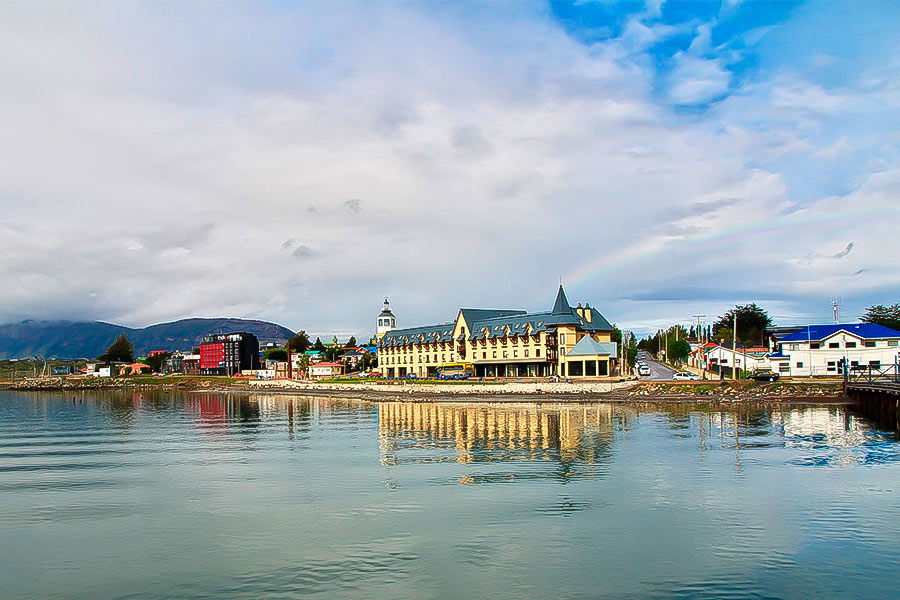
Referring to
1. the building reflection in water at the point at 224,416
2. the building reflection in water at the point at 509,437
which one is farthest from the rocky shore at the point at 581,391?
the building reflection in water at the point at 224,416

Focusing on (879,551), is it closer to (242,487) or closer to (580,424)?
(242,487)

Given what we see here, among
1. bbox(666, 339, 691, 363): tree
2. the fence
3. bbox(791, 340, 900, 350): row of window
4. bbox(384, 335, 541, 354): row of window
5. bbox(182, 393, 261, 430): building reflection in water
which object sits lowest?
bbox(182, 393, 261, 430): building reflection in water

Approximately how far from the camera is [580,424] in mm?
50562

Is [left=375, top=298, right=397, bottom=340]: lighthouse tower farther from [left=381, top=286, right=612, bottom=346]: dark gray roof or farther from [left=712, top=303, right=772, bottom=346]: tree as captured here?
[left=712, top=303, right=772, bottom=346]: tree

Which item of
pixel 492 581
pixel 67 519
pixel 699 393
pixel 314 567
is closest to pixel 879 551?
pixel 492 581

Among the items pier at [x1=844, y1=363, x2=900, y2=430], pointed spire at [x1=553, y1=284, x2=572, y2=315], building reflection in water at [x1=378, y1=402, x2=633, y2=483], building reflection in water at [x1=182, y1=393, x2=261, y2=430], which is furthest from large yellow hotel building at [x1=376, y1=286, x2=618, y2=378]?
building reflection in water at [x1=182, y1=393, x2=261, y2=430]

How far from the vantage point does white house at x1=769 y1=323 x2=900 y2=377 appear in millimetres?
83125

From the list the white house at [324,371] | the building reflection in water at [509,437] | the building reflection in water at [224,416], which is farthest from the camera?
the white house at [324,371]

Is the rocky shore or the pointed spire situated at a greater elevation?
the pointed spire

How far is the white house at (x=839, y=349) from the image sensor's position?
83.1 meters

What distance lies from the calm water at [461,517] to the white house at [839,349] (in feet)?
150

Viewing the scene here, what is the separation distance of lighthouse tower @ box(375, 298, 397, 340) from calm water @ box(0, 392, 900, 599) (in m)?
104

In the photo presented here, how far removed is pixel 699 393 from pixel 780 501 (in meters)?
49.1

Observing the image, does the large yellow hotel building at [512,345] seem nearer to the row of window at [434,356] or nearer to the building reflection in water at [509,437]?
the row of window at [434,356]
